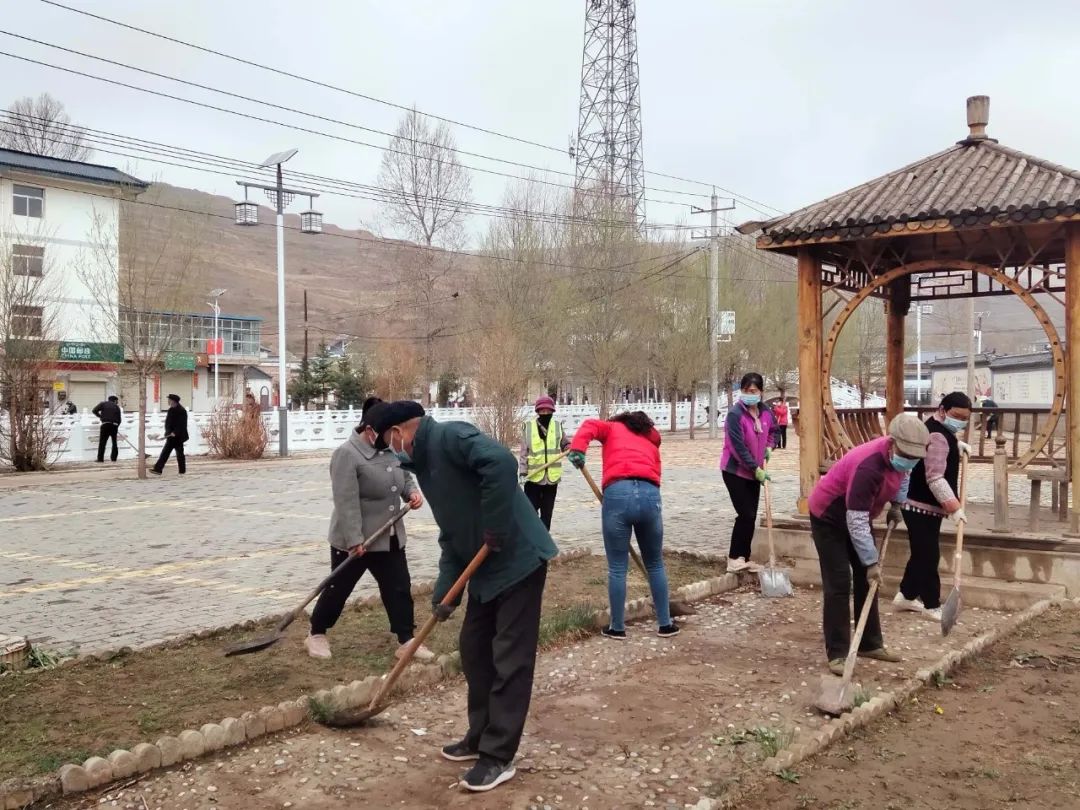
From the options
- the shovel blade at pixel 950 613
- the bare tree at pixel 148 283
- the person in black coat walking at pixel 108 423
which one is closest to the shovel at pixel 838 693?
the shovel blade at pixel 950 613

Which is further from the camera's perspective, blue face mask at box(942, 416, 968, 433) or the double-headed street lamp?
the double-headed street lamp

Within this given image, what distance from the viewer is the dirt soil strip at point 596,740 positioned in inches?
160

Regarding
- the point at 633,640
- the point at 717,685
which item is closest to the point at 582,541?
the point at 633,640

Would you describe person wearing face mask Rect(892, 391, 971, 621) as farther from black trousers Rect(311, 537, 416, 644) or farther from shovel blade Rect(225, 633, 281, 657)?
shovel blade Rect(225, 633, 281, 657)

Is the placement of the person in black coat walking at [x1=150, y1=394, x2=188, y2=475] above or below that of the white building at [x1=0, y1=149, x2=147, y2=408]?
below

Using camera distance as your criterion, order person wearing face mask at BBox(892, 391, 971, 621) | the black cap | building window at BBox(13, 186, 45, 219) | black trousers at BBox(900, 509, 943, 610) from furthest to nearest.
→ building window at BBox(13, 186, 45, 219) < black trousers at BBox(900, 509, 943, 610) < person wearing face mask at BBox(892, 391, 971, 621) < the black cap

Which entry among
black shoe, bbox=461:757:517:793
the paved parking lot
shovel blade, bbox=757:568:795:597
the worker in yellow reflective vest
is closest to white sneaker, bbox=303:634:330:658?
the paved parking lot

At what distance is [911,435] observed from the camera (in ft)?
17.8

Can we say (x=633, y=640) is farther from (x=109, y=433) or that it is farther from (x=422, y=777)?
(x=109, y=433)

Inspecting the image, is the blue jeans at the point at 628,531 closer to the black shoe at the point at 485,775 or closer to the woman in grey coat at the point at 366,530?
the woman in grey coat at the point at 366,530

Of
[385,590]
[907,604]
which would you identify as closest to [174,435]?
[385,590]

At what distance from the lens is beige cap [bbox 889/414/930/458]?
5406mm

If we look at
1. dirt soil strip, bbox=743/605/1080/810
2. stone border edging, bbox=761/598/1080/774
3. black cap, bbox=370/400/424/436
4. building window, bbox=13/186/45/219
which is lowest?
dirt soil strip, bbox=743/605/1080/810

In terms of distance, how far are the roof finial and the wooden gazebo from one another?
1 centimetres
